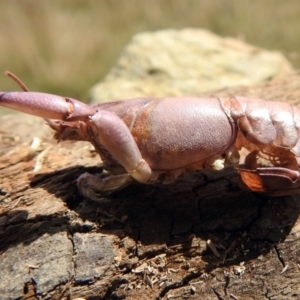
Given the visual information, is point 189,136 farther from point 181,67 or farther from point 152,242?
point 181,67

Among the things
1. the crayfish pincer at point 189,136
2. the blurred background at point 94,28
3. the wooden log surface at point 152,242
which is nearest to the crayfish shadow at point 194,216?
the wooden log surface at point 152,242

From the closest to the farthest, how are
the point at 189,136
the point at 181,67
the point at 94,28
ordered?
the point at 189,136 → the point at 181,67 → the point at 94,28

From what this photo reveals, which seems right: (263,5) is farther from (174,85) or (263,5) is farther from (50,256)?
(50,256)

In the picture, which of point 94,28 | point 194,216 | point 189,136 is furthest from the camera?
point 94,28

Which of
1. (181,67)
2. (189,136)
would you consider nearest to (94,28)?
(181,67)

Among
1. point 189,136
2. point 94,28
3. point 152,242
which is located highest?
point 189,136

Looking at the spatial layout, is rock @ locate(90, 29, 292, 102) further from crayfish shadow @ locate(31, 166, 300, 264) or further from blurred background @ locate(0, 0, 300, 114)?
crayfish shadow @ locate(31, 166, 300, 264)
